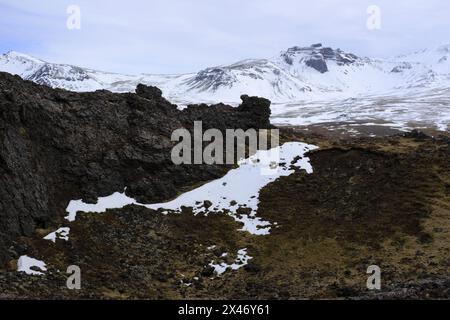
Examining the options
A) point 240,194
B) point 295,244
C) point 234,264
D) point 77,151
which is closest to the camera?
point 234,264

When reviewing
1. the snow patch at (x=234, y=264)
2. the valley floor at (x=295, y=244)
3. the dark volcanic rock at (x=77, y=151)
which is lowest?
the snow patch at (x=234, y=264)

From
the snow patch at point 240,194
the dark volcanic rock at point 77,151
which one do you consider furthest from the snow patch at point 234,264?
the dark volcanic rock at point 77,151

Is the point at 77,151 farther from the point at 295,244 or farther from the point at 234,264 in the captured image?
the point at 295,244

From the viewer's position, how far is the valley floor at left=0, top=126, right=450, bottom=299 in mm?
29062

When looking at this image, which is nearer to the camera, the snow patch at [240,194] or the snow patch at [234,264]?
the snow patch at [234,264]

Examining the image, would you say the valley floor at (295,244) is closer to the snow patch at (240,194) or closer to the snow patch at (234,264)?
the snow patch at (234,264)

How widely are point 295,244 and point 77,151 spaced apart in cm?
1951

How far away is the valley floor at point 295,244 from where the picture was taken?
2906 centimetres

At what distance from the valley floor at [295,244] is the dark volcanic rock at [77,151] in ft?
8.34

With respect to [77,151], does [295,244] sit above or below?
below

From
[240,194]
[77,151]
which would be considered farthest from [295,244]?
[77,151]

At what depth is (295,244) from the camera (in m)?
37.1

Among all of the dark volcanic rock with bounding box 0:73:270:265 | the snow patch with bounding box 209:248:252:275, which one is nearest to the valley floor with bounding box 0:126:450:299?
the snow patch with bounding box 209:248:252:275

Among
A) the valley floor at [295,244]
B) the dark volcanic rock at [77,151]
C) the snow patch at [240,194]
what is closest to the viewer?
the valley floor at [295,244]
